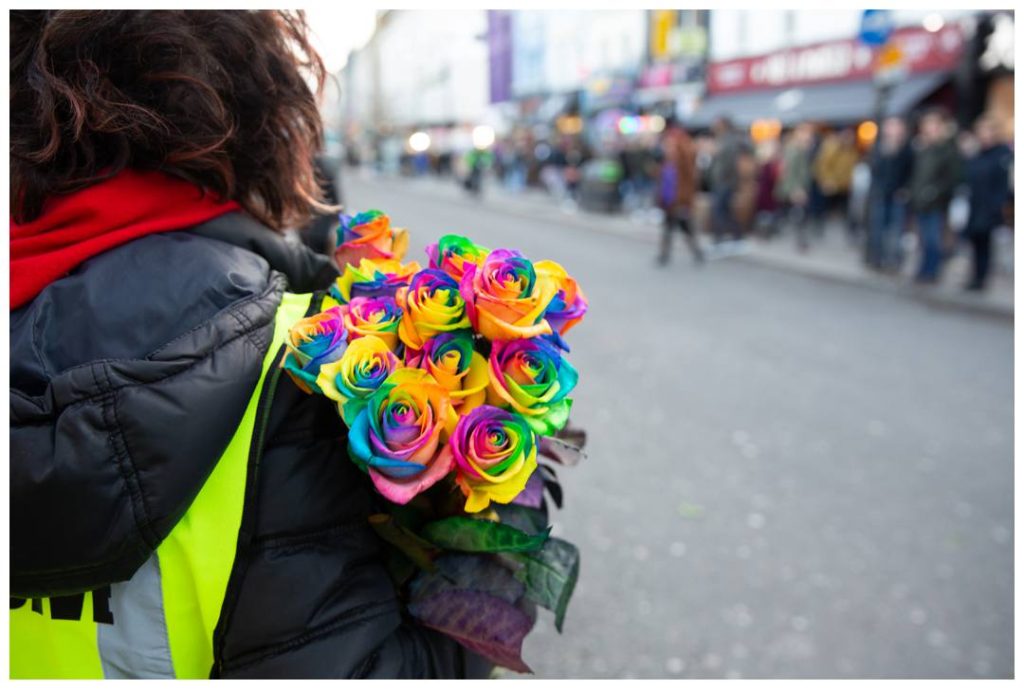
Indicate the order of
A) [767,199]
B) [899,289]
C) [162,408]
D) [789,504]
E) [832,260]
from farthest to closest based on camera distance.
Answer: [767,199]
[832,260]
[899,289]
[789,504]
[162,408]

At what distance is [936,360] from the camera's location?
5988 mm

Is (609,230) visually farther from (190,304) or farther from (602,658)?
(190,304)

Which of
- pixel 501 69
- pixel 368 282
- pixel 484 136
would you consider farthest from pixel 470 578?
pixel 484 136

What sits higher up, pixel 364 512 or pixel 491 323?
pixel 491 323

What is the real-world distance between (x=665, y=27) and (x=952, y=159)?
14.0m

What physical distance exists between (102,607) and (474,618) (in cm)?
45

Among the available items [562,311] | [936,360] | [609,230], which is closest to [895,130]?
[936,360]

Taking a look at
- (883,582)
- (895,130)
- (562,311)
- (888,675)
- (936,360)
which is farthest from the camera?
(895,130)

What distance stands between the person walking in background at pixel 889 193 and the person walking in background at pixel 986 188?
3.71 feet

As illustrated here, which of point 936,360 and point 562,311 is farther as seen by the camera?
point 936,360

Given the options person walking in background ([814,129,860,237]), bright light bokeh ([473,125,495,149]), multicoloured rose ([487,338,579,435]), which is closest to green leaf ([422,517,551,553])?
multicoloured rose ([487,338,579,435])

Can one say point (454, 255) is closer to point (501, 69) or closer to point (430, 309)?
point (430, 309)

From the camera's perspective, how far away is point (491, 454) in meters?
0.99

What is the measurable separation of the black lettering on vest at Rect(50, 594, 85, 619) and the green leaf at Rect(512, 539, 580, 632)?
1.75 ft
